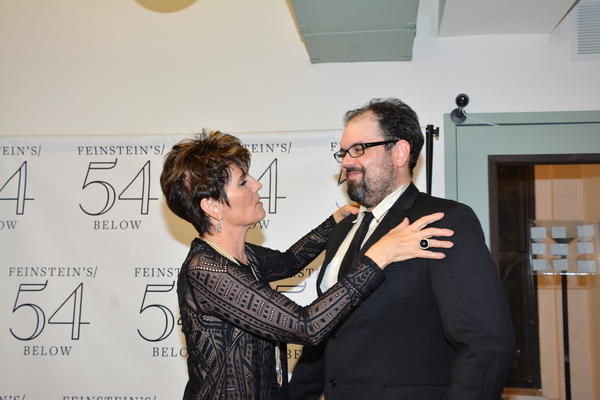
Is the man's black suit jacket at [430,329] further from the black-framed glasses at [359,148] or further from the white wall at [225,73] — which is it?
the white wall at [225,73]

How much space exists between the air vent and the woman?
72.2 inches

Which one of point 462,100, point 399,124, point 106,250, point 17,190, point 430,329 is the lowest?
point 430,329

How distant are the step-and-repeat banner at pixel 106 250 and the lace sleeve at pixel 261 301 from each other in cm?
108

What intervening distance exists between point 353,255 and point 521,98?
1.61 meters

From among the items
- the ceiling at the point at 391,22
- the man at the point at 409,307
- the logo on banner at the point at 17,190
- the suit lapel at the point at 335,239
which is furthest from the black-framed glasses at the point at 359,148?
the logo on banner at the point at 17,190

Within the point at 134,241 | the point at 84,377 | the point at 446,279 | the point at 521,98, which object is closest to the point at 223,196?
the point at 446,279

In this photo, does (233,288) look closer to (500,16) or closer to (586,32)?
(500,16)

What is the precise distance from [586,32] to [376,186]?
179 centimetres

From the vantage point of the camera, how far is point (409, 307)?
147cm

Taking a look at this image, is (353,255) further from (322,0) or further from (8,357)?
(8,357)

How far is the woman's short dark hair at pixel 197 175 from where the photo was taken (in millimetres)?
1672

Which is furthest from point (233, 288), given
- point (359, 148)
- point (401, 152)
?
point (401, 152)

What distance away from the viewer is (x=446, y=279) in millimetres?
1358

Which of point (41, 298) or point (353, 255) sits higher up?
point (353, 255)
